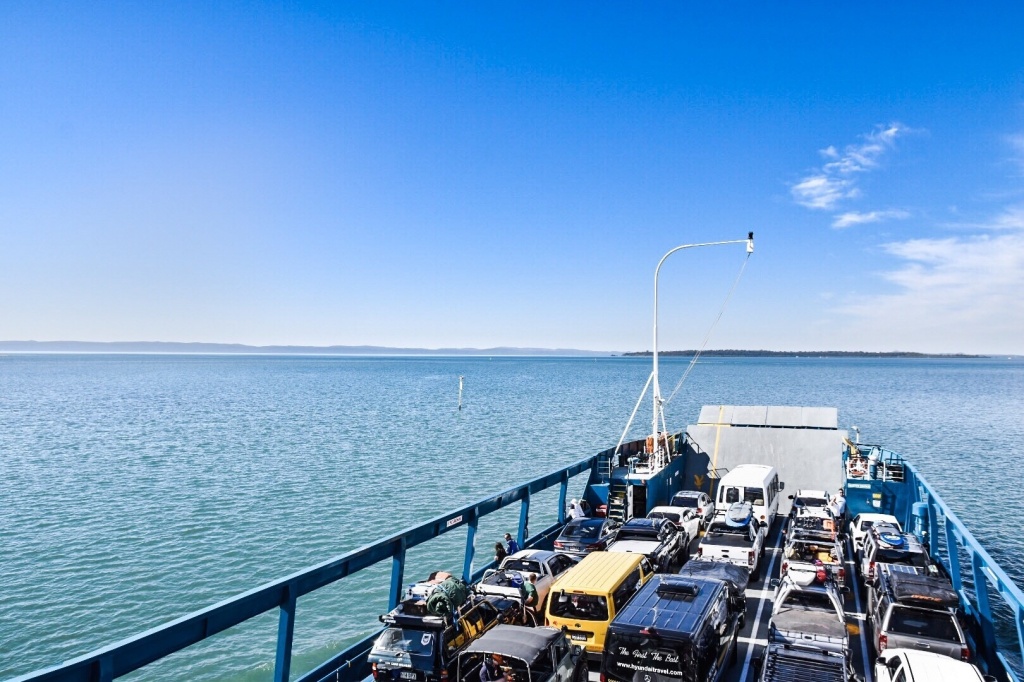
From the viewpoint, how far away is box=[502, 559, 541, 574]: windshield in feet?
44.6

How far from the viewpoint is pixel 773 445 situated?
27250mm

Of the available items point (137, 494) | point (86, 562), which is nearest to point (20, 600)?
point (86, 562)

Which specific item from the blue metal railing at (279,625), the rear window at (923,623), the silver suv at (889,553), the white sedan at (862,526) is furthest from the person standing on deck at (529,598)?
the white sedan at (862,526)

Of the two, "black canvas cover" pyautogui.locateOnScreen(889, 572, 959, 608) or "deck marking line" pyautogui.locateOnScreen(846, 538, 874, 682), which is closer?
"black canvas cover" pyautogui.locateOnScreen(889, 572, 959, 608)

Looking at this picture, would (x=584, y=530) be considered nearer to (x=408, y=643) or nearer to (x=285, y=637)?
(x=408, y=643)

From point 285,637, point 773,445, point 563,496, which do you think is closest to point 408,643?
point 285,637

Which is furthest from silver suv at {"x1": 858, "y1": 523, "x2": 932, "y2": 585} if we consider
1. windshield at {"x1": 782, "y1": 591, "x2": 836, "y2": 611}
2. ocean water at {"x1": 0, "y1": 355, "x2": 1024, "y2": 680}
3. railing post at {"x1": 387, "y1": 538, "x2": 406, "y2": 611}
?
ocean water at {"x1": 0, "y1": 355, "x2": 1024, "y2": 680}

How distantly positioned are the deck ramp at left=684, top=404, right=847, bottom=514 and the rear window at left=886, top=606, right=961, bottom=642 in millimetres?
13962

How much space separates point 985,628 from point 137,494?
1397 inches

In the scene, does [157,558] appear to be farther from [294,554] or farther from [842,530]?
[842,530]

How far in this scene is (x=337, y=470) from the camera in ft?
133

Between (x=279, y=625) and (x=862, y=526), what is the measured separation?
51.0ft

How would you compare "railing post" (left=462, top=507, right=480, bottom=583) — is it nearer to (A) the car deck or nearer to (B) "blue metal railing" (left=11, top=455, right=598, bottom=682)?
(B) "blue metal railing" (left=11, top=455, right=598, bottom=682)

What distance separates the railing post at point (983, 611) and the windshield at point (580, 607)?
292 inches
